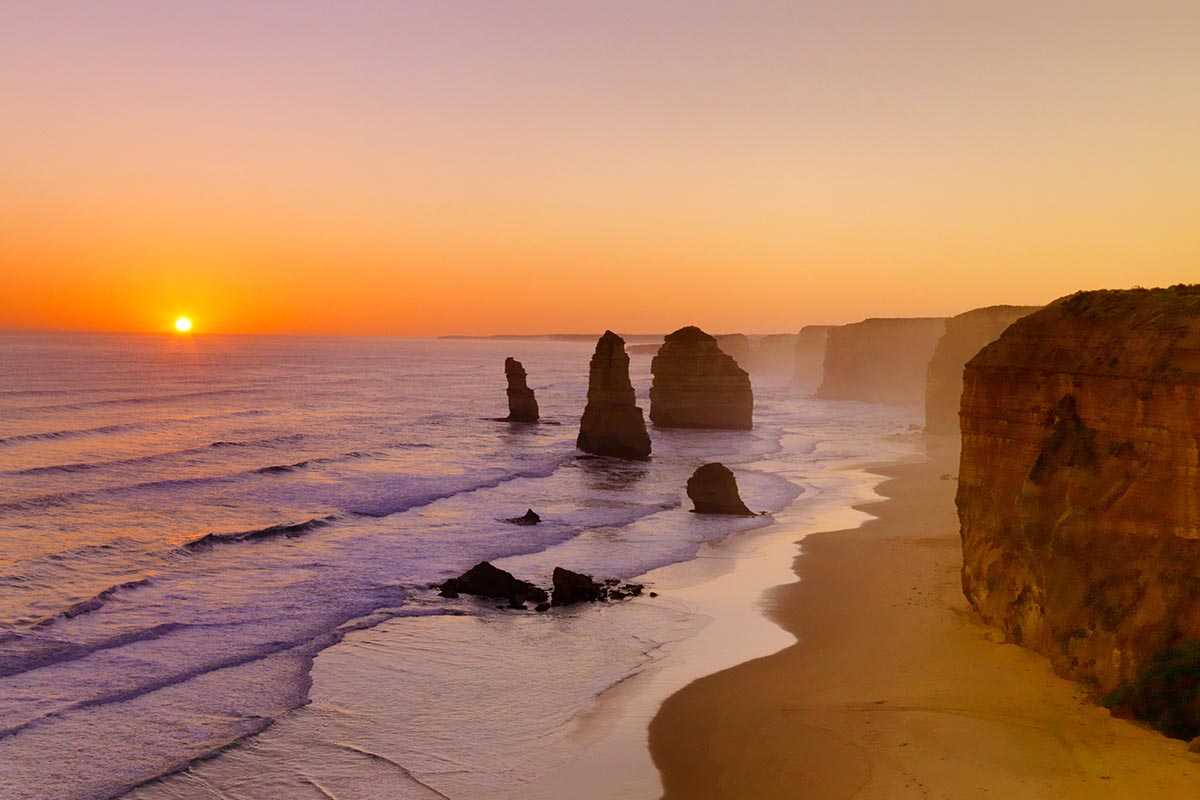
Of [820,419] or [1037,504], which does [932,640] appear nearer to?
[1037,504]

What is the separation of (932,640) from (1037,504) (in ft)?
15.6

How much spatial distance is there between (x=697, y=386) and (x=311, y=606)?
2348 inches

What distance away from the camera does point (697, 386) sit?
271ft

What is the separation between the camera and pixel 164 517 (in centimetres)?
3859

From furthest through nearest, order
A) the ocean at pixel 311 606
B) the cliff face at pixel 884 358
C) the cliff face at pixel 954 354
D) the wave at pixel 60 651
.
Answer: the cliff face at pixel 884 358 < the cliff face at pixel 954 354 < the wave at pixel 60 651 < the ocean at pixel 311 606

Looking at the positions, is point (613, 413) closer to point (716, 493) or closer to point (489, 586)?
point (716, 493)

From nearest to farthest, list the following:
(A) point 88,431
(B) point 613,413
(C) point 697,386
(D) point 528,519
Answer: (D) point 528,519 < (B) point 613,413 < (A) point 88,431 < (C) point 697,386

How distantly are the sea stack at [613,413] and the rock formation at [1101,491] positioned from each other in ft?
136

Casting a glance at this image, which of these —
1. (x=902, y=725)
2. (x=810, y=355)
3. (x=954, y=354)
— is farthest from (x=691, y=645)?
(x=810, y=355)

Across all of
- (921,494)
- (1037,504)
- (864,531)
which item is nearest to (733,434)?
(921,494)

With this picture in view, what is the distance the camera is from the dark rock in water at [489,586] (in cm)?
2747

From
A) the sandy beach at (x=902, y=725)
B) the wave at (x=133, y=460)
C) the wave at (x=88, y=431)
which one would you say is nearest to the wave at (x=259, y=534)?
the wave at (x=133, y=460)

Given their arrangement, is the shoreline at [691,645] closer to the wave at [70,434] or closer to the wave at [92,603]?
the wave at [92,603]

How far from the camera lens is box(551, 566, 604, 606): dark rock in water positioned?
2691 cm
